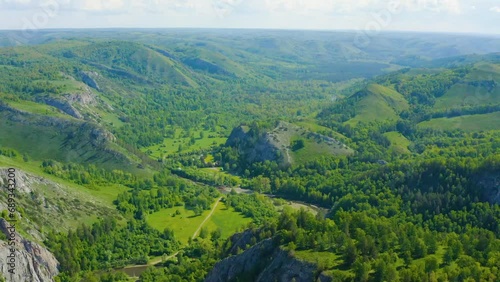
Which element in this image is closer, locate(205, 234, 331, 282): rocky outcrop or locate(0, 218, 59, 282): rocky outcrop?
locate(205, 234, 331, 282): rocky outcrop

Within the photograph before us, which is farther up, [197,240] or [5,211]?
[5,211]

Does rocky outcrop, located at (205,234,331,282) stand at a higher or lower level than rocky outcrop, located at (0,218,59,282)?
higher

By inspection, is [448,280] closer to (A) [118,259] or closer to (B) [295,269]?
(B) [295,269]

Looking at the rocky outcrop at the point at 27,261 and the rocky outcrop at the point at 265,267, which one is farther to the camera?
the rocky outcrop at the point at 27,261

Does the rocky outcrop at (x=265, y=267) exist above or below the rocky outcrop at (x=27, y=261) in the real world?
above

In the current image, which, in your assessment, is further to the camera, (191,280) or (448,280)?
(191,280)

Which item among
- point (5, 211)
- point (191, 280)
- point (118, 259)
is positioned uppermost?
point (5, 211)

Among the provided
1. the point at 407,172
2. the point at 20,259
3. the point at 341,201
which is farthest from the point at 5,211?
the point at 407,172

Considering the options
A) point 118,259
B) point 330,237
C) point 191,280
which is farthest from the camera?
point 118,259
